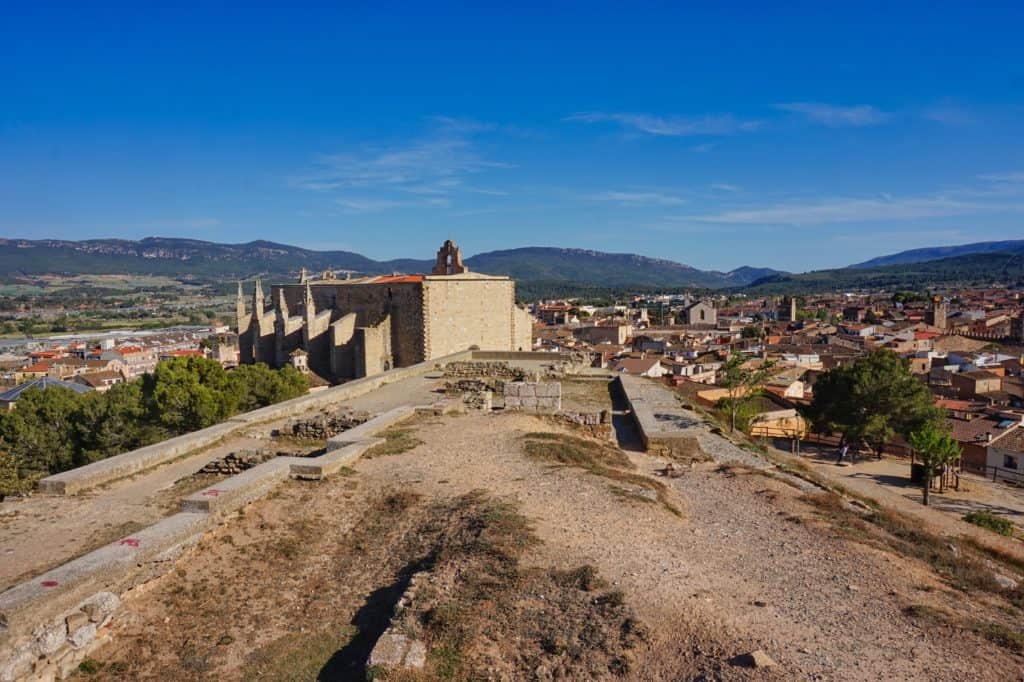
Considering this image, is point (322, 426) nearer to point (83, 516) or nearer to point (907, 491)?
point (83, 516)

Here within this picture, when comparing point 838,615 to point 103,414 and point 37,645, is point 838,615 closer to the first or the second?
point 37,645

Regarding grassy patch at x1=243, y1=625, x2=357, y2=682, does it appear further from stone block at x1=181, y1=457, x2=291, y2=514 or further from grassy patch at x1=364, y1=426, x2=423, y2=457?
grassy patch at x1=364, y1=426, x2=423, y2=457

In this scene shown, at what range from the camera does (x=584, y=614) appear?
227 inches

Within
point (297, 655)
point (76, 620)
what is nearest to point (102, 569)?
point (76, 620)

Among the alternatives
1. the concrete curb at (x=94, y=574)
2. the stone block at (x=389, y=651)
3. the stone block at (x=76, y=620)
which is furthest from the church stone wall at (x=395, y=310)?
the stone block at (x=389, y=651)

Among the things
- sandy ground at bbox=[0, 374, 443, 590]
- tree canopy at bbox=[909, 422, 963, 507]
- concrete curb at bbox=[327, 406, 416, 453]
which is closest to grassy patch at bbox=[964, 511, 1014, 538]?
tree canopy at bbox=[909, 422, 963, 507]

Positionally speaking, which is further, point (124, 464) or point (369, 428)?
point (369, 428)

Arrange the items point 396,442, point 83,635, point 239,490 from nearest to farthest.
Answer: point 83,635, point 239,490, point 396,442

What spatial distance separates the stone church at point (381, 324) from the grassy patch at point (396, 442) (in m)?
11.4

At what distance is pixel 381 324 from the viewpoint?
81.1ft

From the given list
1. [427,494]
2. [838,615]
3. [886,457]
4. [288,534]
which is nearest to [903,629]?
[838,615]

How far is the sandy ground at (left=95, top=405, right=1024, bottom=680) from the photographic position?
5.36 metres

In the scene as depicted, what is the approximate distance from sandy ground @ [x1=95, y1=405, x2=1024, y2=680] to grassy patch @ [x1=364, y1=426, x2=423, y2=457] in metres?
1.11

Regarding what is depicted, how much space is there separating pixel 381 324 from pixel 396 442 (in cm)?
1342
